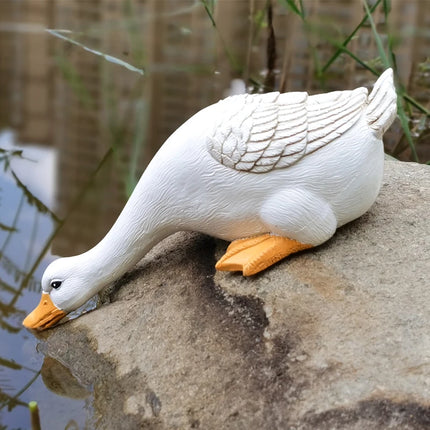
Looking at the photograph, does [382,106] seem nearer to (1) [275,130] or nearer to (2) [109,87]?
(1) [275,130]

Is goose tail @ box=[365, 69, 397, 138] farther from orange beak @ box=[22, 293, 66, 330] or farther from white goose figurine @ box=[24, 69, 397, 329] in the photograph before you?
orange beak @ box=[22, 293, 66, 330]

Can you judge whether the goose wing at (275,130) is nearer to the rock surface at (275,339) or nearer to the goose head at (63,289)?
the rock surface at (275,339)

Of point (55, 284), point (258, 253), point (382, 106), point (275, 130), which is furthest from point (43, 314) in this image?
point (382, 106)

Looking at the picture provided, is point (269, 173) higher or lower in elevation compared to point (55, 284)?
higher

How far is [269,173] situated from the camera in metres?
1.10

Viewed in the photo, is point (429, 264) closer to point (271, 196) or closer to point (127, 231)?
point (271, 196)

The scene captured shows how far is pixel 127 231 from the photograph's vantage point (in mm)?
1222

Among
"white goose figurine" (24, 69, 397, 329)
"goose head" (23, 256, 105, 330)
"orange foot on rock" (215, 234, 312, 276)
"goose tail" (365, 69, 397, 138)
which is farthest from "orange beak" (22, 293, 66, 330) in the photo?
"goose tail" (365, 69, 397, 138)

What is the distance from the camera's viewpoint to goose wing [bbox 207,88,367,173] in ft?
3.58

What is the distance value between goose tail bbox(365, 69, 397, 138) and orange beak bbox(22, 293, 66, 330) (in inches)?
26.2

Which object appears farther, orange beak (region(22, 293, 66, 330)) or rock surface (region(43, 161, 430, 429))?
orange beak (region(22, 293, 66, 330))

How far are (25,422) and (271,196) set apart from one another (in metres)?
0.53

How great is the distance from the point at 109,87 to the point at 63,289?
1284mm

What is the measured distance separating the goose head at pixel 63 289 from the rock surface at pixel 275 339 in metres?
0.04
